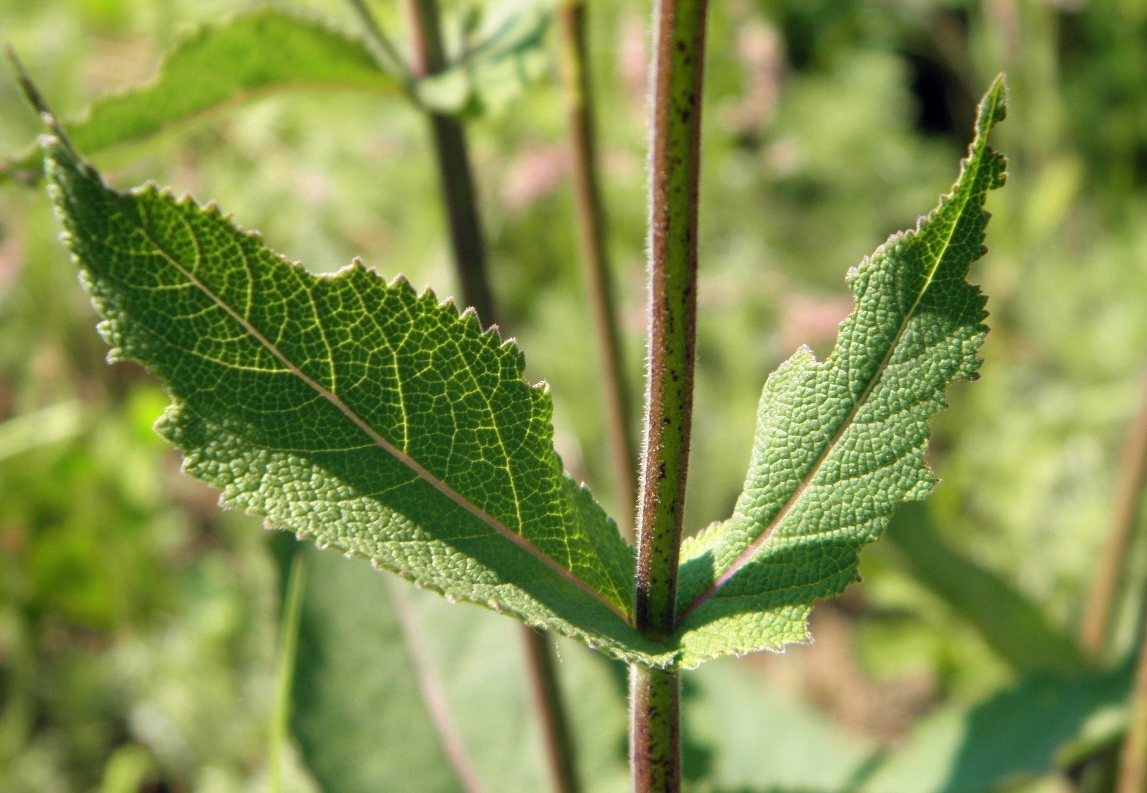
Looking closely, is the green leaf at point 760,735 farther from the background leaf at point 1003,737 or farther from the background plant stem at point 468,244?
the background plant stem at point 468,244

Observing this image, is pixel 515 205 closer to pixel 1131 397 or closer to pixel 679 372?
pixel 1131 397

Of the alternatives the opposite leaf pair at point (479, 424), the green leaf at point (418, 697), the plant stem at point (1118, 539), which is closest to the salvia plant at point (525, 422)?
the opposite leaf pair at point (479, 424)

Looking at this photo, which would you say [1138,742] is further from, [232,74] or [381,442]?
[232,74]

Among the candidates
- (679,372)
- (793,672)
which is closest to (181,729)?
(793,672)

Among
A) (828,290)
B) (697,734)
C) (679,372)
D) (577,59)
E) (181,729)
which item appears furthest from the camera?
(828,290)

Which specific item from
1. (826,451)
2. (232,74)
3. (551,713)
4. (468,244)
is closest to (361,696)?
(551,713)
